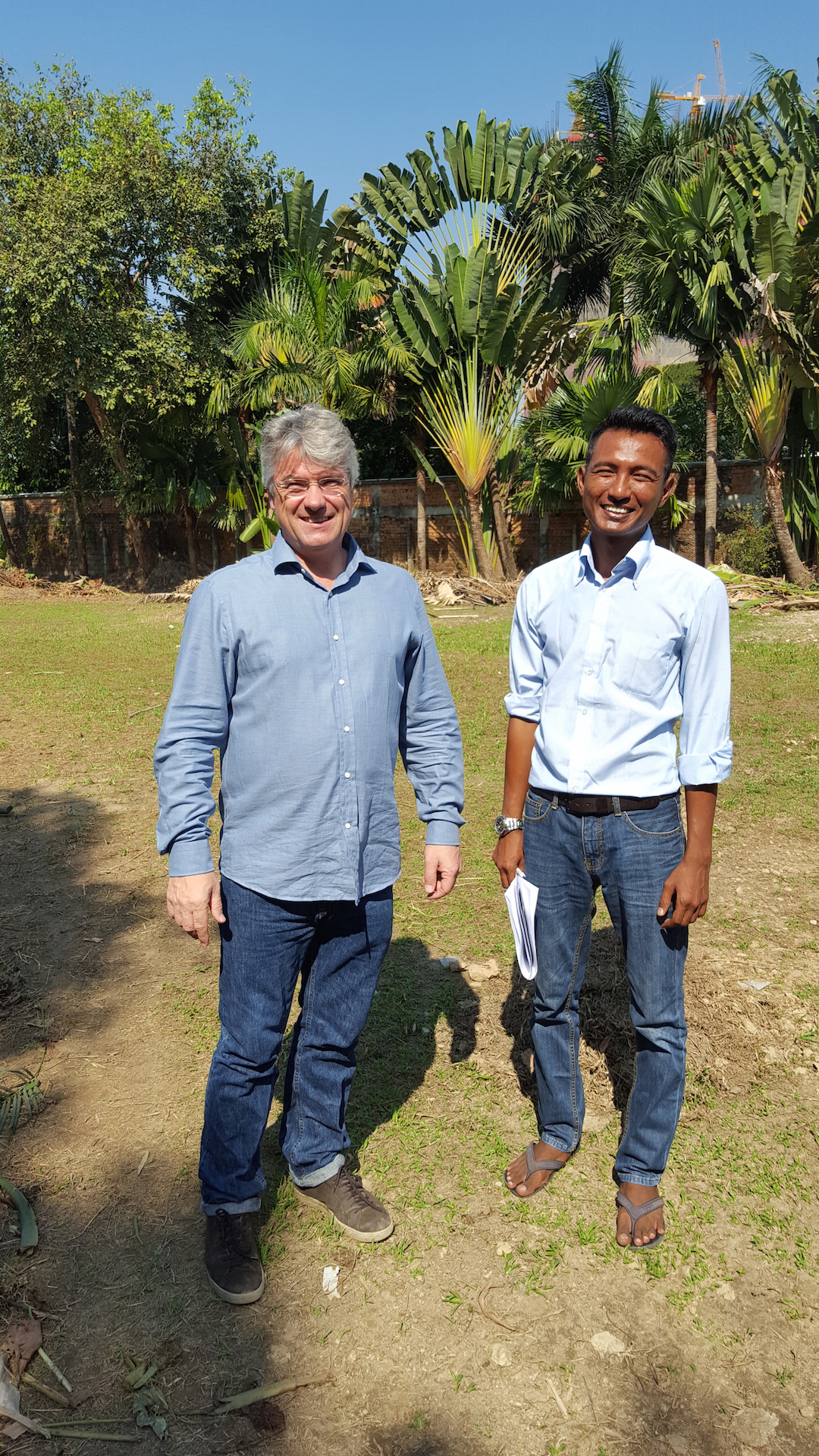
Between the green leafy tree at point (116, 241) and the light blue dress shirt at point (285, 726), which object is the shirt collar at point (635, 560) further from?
the green leafy tree at point (116, 241)

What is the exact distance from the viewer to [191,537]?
85.2ft

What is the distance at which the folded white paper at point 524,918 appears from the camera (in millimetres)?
2604

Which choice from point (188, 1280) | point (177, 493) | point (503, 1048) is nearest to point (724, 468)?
point (177, 493)

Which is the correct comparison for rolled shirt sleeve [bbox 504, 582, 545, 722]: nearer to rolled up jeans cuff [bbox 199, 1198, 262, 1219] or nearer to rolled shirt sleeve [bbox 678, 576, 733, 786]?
rolled shirt sleeve [bbox 678, 576, 733, 786]

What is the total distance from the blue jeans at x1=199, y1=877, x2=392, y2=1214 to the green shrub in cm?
1655

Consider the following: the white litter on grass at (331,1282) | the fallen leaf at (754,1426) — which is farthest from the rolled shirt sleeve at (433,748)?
the fallen leaf at (754,1426)

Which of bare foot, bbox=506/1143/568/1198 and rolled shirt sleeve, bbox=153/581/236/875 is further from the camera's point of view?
bare foot, bbox=506/1143/568/1198

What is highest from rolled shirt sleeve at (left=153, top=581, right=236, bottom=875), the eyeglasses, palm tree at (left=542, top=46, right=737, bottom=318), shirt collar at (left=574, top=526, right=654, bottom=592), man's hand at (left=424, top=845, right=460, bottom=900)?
palm tree at (left=542, top=46, right=737, bottom=318)

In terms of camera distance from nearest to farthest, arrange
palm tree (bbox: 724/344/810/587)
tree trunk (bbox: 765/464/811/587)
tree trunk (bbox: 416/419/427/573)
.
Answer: palm tree (bbox: 724/344/810/587)
tree trunk (bbox: 765/464/811/587)
tree trunk (bbox: 416/419/427/573)

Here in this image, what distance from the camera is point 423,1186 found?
288 centimetres

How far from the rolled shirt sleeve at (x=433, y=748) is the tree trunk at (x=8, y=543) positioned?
101ft

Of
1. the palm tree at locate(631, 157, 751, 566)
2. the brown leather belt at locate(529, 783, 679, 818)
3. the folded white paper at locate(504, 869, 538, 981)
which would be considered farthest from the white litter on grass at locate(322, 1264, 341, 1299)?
the palm tree at locate(631, 157, 751, 566)

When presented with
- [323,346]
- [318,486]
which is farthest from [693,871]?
[323,346]

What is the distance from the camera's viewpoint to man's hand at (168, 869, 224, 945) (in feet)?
7.57
